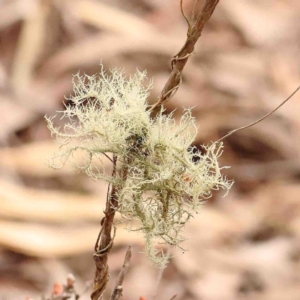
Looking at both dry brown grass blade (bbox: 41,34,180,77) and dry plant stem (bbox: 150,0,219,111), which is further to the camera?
dry brown grass blade (bbox: 41,34,180,77)

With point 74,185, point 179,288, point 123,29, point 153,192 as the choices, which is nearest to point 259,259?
point 179,288

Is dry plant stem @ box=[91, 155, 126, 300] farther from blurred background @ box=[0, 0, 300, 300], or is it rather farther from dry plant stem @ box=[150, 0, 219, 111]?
blurred background @ box=[0, 0, 300, 300]

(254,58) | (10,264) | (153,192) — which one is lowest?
(153,192)

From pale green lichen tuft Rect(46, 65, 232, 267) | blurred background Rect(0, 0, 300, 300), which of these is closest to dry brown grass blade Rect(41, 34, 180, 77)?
blurred background Rect(0, 0, 300, 300)

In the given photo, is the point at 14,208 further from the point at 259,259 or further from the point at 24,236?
the point at 259,259

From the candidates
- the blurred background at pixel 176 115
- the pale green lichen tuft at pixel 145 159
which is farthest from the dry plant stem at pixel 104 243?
the blurred background at pixel 176 115

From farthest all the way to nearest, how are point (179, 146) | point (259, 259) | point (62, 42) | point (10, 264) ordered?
1. point (62, 42)
2. point (259, 259)
3. point (10, 264)
4. point (179, 146)

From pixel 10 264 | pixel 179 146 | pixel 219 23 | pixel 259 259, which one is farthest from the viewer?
pixel 219 23
